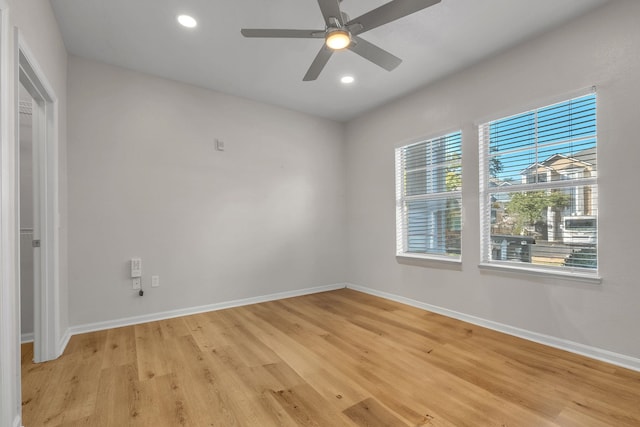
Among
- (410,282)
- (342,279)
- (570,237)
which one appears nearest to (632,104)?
(570,237)

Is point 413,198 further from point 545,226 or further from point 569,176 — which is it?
point 569,176

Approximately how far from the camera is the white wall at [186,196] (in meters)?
3.17

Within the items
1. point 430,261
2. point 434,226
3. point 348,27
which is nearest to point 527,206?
point 434,226

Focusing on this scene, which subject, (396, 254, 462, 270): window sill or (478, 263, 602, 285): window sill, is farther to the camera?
(396, 254, 462, 270): window sill

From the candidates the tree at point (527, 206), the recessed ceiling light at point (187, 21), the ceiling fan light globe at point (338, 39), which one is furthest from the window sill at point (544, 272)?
the recessed ceiling light at point (187, 21)

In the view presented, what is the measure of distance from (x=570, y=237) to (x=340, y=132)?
136 inches

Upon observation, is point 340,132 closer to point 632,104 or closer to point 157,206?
point 157,206

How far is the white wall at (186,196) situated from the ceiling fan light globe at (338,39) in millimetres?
2275

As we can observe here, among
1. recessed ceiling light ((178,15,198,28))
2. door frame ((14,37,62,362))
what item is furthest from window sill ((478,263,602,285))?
door frame ((14,37,62,362))

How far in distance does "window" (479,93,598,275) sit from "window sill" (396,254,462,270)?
343mm

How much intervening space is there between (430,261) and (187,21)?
139 inches

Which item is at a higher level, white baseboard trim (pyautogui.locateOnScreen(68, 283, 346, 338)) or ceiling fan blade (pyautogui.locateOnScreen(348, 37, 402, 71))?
ceiling fan blade (pyautogui.locateOnScreen(348, 37, 402, 71))

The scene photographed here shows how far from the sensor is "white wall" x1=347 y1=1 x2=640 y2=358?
2.33m

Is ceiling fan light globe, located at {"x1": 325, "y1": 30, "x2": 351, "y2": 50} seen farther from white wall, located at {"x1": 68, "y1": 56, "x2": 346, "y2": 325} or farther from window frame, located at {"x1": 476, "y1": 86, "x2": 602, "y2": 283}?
white wall, located at {"x1": 68, "y1": 56, "x2": 346, "y2": 325}
